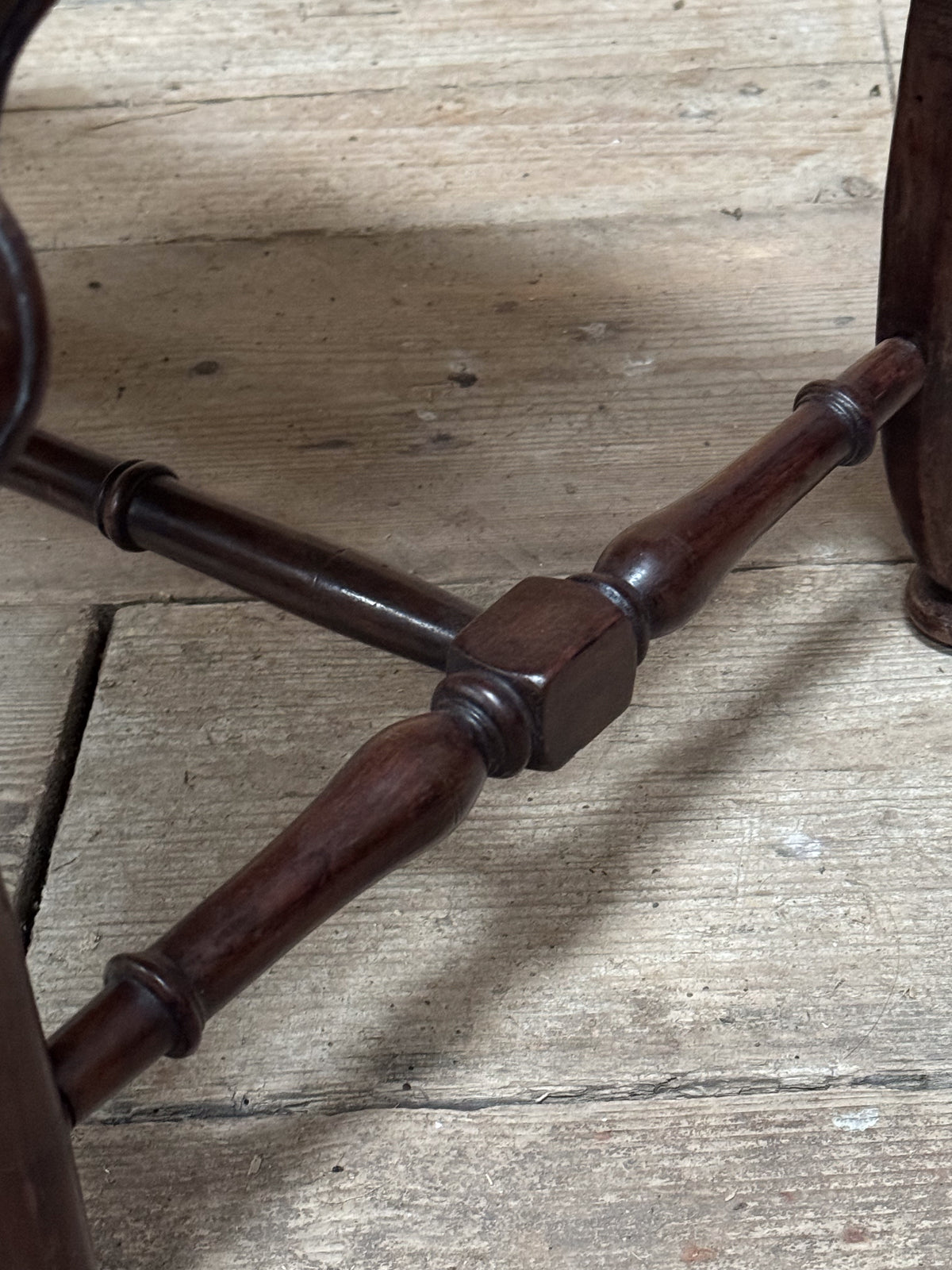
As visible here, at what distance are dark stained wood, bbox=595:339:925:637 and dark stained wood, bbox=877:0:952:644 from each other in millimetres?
18

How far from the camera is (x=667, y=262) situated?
131 cm

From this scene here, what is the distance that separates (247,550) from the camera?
819 mm

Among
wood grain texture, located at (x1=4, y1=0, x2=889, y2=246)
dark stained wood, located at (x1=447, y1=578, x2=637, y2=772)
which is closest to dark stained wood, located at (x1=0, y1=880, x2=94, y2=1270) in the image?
dark stained wood, located at (x1=447, y1=578, x2=637, y2=772)

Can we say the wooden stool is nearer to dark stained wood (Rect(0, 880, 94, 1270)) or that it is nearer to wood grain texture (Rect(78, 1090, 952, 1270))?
dark stained wood (Rect(0, 880, 94, 1270))

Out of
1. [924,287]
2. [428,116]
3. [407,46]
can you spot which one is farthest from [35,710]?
[407,46]

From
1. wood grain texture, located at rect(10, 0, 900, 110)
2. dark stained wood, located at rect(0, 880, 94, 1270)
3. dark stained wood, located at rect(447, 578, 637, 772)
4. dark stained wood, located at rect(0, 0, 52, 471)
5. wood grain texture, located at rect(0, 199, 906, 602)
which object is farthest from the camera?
wood grain texture, located at rect(10, 0, 900, 110)

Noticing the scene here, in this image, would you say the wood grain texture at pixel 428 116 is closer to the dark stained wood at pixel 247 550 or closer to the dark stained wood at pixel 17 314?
the dark stained wood at pixel 247 550

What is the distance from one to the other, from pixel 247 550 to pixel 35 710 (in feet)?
0.67

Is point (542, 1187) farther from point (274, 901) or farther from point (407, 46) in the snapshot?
point (407, 46)

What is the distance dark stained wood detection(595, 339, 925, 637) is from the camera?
28.3 inches

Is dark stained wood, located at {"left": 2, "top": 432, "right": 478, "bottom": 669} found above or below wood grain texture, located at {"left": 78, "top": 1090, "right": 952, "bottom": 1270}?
above

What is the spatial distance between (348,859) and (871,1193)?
269mm

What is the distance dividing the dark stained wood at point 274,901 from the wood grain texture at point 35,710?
0.28 metres

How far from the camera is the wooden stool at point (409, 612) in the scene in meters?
0.53
